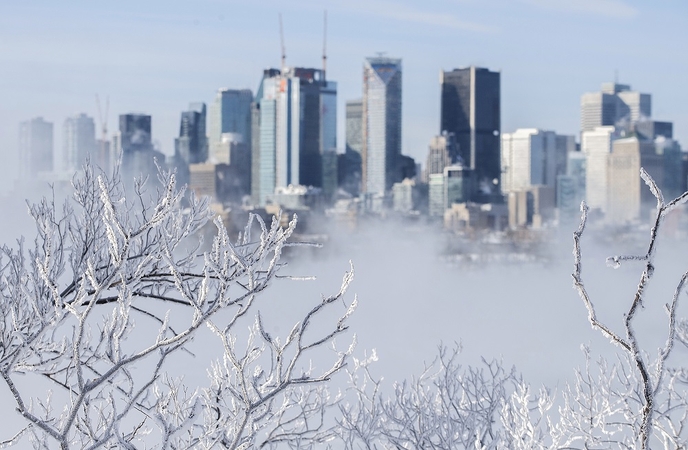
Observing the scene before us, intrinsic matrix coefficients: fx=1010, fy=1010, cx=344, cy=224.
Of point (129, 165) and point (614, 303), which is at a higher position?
point (129, 165)

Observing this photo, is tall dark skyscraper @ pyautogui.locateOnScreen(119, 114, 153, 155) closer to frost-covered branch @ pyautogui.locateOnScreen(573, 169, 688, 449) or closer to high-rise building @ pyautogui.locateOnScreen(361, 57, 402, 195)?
high-rise building @ pyautogui.locateOnScreen(361, 57, 402, 195)

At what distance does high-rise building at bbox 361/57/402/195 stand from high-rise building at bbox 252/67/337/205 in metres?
4.18

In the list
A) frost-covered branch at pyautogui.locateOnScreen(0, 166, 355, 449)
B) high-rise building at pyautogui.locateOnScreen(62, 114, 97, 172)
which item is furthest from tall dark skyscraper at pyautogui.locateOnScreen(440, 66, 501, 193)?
frost-covered branch at pyautogui.locateOnScreen(0, 166, 355, 449)

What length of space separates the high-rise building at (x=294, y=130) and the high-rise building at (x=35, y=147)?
76.1ft

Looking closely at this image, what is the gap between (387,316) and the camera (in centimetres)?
7362

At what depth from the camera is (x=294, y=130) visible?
112 meters

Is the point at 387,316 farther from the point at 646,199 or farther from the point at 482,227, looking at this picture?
the point at 646,199

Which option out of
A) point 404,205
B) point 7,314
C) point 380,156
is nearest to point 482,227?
point 404,205

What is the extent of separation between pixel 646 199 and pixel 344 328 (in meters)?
111

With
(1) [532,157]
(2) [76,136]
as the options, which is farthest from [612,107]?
(2) [76,136]

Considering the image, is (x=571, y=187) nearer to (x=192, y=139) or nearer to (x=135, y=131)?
(x=192, y=139)

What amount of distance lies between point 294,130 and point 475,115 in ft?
73.2

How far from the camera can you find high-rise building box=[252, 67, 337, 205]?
358 ft

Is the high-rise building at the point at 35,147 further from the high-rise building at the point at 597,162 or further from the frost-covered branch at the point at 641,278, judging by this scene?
the frost-covered branch at the point at 641,278
